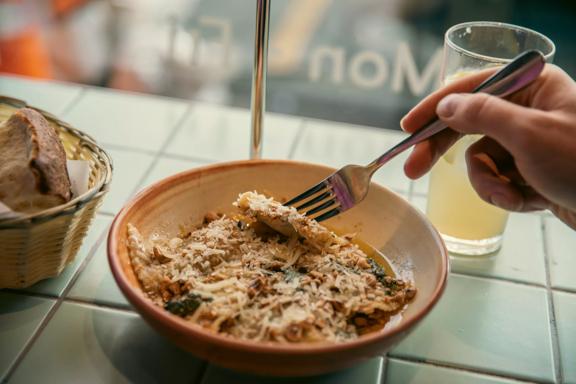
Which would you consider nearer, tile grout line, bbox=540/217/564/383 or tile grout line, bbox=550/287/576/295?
tile grout line, bbox=540/217/564/383

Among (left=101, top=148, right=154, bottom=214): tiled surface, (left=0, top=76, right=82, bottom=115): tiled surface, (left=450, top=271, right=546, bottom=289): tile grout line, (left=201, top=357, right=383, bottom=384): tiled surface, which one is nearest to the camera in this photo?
(left=201, top=357, right=383, bottom=384): tiled surface

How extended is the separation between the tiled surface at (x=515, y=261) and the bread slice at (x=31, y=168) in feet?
1.75

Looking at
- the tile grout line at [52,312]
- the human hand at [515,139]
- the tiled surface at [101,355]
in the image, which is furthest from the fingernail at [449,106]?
the tile grout line at [52,312]

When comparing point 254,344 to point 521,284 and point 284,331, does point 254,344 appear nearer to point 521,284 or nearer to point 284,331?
point 284,331

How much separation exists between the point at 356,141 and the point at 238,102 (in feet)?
3.32

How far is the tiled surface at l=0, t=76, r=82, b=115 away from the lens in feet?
4.29

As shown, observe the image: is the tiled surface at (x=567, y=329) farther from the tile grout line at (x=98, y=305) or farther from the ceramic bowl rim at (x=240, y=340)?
the tile grout line at (x=98, y=305)

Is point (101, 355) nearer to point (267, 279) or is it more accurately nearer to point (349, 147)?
point (267, 279)

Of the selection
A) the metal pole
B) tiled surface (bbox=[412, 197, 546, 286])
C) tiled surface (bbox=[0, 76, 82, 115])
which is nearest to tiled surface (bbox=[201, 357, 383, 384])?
tiled surface (bbox=[412, 197, 546, 286])

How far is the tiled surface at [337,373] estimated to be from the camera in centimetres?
77

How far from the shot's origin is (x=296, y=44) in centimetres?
266

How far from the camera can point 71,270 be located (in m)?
0.91

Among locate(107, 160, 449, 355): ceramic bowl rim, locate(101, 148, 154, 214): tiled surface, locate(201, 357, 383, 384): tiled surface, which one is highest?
locate(107, 160, 449, 355): ceramic bowl rim

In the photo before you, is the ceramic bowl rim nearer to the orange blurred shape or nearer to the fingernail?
the fingernail
